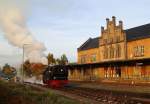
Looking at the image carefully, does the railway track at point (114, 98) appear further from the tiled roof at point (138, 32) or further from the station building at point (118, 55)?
the tiled roof at point (138, 32)

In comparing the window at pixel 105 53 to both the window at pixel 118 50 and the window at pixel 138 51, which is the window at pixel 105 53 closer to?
the window at pixel 118 50

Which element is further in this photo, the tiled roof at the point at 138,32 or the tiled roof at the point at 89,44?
the tiled roof at the point at 89,44

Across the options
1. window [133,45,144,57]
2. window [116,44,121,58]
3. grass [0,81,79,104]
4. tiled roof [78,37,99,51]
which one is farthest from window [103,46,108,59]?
grass [0,81,79,104]

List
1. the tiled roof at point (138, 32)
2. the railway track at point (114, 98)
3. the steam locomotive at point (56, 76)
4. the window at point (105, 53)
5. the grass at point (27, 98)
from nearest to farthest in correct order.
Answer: the grass at point (27, 98) → the railway track at point (114, 98) → the steam locomotive at point (56, 76) → the tiled roof at point (138, 32) → the window at point (105, 53)

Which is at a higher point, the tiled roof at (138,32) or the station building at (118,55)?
the tiled roof at (138,32)

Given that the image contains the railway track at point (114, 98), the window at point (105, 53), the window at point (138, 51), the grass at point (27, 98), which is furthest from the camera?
the window at point (105, 53)

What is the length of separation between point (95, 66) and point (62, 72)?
27.9 m

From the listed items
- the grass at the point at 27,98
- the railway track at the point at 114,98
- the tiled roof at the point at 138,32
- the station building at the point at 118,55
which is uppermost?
the tiled roof at the point at 138,32

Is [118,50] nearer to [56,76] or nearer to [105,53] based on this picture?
[105,53]

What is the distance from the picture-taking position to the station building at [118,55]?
55.2 meters

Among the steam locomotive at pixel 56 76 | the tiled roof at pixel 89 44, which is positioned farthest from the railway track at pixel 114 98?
the tiled roof at pixel 89 44

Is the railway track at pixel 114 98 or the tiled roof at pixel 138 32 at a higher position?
the tiled roof at pixel 138 32

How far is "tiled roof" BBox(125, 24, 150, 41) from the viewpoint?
62.3 meters

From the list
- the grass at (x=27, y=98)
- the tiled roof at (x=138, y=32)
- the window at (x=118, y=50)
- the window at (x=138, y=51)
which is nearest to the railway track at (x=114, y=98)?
the grass at (x=27, y=98)
